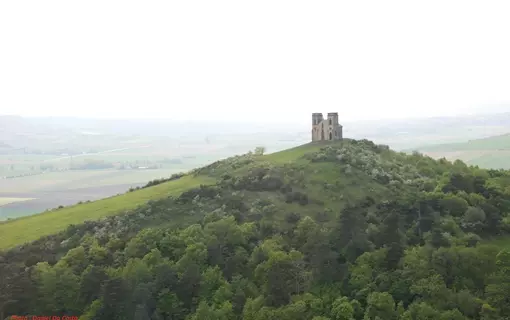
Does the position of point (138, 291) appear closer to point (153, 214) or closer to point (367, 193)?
point (153, 214)

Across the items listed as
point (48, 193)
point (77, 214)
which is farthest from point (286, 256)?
point (48, 193)

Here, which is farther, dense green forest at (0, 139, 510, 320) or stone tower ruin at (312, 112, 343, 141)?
stone tower ruin at (312, 112, 343, 141)

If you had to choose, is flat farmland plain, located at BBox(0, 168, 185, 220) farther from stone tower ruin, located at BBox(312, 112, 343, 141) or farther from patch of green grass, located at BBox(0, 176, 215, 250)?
stone tower ruin, located at BBox(312, 112, 343, 141)

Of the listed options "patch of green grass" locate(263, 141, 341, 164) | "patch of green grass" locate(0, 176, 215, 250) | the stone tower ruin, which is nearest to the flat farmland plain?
"patch of green grass" locate(0, 176, 215, 250)

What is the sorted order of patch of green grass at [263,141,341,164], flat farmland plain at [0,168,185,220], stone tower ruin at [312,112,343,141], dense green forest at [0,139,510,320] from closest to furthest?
dense green forest at [0,139,510,320], patch of green grass at [263,141,341,164], stone tower ruin at [312,112,343,141], flat farmland plain at [0,168,185,220]

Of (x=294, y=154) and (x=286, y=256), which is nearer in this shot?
(x=286, y=256)

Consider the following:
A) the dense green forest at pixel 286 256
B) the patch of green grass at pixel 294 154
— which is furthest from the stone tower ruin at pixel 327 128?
the dense green forest at pixel 286 256

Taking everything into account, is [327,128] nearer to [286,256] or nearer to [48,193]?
[286,256]
